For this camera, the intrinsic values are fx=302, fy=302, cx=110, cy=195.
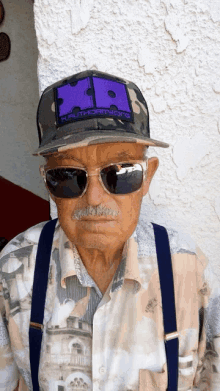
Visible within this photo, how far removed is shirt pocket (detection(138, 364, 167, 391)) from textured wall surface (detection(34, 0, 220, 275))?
0.70 meters

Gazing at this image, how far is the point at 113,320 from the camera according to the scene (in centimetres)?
94

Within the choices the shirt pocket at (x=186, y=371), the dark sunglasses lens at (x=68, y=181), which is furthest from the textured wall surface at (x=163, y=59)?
the shirt pocket at (x=186, y=371)

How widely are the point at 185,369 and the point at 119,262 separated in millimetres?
401

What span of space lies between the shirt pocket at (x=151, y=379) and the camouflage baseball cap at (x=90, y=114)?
685 mm

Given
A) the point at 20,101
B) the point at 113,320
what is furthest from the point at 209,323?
the point at 20,101

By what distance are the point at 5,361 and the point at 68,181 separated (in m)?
0.69

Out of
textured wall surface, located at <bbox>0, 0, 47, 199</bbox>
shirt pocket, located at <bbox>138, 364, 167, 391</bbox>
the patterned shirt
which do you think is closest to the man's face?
the patterned shirt

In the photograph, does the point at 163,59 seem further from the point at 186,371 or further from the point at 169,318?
the point at 186,371

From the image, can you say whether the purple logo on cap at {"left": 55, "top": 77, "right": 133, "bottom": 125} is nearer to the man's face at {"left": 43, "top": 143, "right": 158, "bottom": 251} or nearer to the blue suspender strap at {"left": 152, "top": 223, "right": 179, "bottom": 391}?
the man's face at {"left": 43, "top": 143, "right": 158, "bottom": 251}

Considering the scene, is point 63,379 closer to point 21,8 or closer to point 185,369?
point 185,369

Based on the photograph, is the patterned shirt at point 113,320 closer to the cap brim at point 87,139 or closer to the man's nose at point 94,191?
the man's nose at point 94,191

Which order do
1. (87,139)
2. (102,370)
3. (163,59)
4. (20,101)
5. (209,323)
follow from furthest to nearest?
(20,101), (163,59), (209,323), (102,370), (87,139)

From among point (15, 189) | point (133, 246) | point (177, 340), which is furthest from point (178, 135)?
point (15, 189)

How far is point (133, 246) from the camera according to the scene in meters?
0.99
